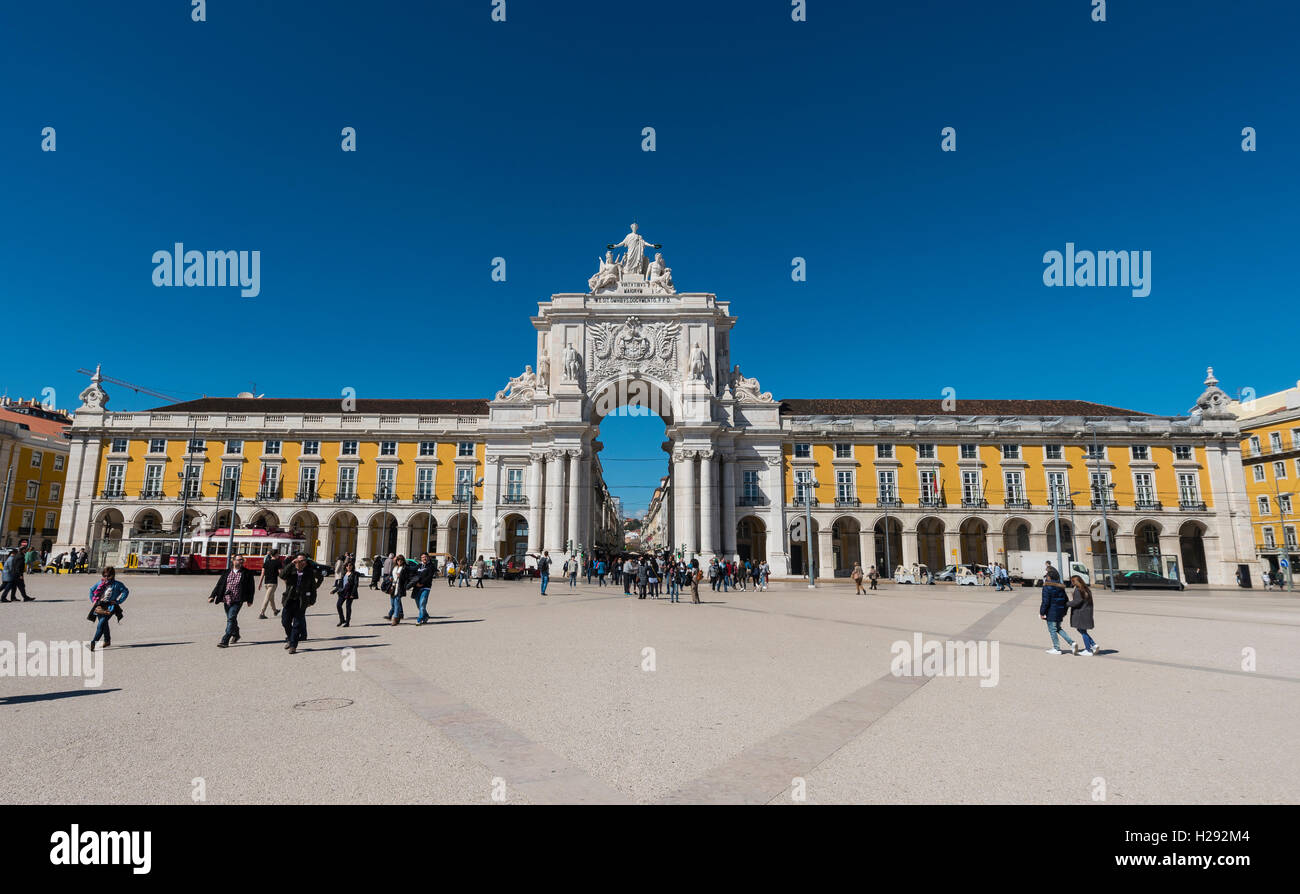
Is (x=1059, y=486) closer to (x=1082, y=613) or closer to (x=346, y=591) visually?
(x=1082, y=613)

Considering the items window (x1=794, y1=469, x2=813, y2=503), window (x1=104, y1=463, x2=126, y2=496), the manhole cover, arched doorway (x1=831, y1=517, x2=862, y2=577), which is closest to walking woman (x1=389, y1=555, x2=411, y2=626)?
the manhole cover

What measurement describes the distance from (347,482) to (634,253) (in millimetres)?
30969

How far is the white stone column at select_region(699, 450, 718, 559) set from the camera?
48.3m

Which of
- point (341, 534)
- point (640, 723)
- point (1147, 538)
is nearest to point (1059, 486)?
point (1147, 538)

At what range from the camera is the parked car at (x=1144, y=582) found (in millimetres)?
40594

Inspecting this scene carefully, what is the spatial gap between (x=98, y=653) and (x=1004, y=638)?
1736cm

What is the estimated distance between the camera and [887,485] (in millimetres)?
52031

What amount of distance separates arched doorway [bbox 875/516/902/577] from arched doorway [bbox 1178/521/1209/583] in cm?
2099

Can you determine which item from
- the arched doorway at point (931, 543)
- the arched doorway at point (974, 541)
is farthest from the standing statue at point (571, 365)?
the arched doorway at point (974, 541)

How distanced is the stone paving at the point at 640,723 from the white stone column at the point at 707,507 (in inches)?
1361

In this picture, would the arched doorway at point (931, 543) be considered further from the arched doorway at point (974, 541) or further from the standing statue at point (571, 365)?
the standing statue at point (571, 365)

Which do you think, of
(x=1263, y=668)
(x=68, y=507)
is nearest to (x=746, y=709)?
(x=1263, y=668)

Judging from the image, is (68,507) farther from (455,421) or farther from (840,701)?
(840,701)

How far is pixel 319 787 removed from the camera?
468 cm
